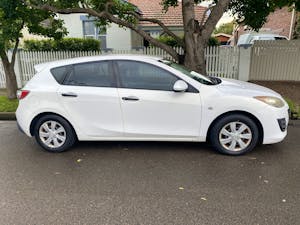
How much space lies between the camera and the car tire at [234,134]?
12.3ft

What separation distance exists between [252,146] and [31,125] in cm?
353

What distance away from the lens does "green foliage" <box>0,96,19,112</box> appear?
621 centimetres

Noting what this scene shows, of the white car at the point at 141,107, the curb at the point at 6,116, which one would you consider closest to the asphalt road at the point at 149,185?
the white car at the point at 141,107

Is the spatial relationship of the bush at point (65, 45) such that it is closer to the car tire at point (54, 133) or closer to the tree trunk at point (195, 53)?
the tree trunk at point (195, 53)

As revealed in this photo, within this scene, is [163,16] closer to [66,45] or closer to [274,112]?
[66,45]

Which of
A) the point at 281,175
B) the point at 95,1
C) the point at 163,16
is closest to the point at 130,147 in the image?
the point at 281,175

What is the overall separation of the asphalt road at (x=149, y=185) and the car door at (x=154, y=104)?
0.40 meters

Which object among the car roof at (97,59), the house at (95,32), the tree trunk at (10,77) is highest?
the house at (95,32)

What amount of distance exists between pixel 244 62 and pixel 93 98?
22.1ft

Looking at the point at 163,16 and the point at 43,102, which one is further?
the point at 163,16

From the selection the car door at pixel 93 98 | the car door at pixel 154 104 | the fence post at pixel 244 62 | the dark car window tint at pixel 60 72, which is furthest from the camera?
the fence post at pixel 244 62

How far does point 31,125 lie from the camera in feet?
13.5

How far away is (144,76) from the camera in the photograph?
3877mm

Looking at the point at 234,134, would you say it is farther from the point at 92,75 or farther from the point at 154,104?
the point at 92,75
